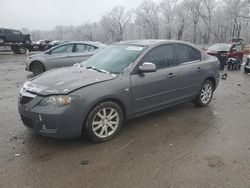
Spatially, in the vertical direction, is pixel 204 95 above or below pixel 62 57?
below

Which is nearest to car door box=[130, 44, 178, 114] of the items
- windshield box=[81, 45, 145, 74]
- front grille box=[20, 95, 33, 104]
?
windshield box=[81, 45, 145, 74]

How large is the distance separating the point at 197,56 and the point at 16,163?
4276mm

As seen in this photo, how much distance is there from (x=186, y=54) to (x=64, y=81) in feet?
9.21

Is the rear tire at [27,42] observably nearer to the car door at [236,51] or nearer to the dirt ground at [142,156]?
the car door at [236,51]

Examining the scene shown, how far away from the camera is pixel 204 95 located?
19.8 ft

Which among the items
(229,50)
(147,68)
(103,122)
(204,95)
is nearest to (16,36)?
(229,50)

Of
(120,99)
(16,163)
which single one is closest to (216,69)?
(120,99)

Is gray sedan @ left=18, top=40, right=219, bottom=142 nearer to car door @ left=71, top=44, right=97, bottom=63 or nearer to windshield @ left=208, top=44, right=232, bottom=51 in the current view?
car door @ left=71, top=44, right=97, bottom=63

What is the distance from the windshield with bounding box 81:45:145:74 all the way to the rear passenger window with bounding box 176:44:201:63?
0.95m

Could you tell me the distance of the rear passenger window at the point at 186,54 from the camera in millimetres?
5328

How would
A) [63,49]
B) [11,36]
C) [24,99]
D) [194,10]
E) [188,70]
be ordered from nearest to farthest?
[24,99] < [188,70] < [63,49] < [11,36] < [194,10]

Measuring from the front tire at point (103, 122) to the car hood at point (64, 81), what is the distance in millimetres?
428

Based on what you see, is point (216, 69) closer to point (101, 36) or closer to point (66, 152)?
point (66, 152)

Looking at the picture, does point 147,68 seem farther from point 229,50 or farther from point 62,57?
point 229,50
